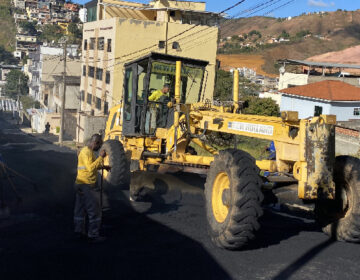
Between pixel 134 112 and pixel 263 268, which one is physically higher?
pixel 134 112

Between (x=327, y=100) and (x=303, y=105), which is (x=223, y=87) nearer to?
(x=303, y=105)

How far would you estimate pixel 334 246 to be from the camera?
7.35 metres

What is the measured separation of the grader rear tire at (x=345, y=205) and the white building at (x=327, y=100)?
1003 inches

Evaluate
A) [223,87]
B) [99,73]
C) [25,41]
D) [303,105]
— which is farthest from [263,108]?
[25,41]

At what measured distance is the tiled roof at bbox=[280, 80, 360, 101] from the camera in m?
32.4

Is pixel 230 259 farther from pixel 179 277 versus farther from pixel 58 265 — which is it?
pixel 58 265

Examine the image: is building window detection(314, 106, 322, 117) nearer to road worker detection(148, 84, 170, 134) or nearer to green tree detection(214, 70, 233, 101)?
green tree detection(214, 70, 233, 101)

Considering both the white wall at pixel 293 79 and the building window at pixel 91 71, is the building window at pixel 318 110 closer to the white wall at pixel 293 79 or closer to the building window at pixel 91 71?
the white wall at pixel 293 79

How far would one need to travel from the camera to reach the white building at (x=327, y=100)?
3238cm

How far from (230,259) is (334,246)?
1.76m

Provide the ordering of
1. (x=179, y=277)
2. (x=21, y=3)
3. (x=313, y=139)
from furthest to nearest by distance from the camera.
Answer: (x=21, y=3) < (x=313, y=139) < (x=179, y=277)

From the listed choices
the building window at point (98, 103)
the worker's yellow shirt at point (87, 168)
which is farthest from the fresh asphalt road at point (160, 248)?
the building window at point (98, 103)

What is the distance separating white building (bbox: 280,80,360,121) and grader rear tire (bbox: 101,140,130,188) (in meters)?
23.7

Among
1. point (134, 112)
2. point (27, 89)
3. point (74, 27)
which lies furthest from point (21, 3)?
point (134, 112)
